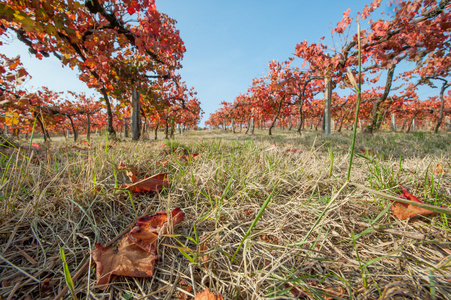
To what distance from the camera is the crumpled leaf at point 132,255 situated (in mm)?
664

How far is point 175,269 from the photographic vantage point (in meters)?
0.74

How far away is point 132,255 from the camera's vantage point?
0.73 m

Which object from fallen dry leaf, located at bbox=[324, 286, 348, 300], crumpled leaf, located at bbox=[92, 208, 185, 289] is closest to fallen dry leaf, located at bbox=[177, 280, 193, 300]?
crumpled leaf, located at bbox=[92, 208, 185, 289]

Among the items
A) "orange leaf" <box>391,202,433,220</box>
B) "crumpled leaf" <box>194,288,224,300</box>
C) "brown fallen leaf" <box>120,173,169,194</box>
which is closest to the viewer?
"crumpled leaf" <box>194,288,224,300</box>

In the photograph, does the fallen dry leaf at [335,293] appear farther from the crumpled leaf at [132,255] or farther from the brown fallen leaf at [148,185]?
the brown fallen leaf at [148,185]

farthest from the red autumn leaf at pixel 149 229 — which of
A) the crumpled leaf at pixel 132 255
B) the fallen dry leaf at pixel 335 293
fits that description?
the fallen dry leaf at pixel 335 293

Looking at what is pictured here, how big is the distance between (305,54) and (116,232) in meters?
8.49

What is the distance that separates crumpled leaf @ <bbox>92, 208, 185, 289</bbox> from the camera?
2.18 ft

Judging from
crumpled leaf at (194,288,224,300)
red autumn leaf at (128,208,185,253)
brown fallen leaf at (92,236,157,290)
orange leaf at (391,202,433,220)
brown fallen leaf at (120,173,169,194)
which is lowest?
crumpled leaf at (194,288,224,300)

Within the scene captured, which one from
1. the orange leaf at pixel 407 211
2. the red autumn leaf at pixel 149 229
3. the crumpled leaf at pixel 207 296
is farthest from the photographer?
the orange leaf at pixel 407 211

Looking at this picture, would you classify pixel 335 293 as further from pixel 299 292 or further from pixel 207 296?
pixel 207 296

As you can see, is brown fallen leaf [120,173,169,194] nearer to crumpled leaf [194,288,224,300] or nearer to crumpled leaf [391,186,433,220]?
crumpled leaf [194,288,224,300]

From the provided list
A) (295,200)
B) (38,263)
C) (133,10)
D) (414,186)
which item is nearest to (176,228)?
(38,263)

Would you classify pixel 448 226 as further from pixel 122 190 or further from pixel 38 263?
pixel 38 263
